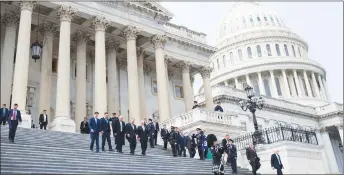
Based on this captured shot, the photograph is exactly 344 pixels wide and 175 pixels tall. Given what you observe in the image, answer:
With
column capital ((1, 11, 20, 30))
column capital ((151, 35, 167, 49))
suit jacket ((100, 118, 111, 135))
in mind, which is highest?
column capital ((1, 11, 20, 30))

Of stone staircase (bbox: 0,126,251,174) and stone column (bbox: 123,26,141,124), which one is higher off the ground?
stone column (bbox: 123,26,141,124)

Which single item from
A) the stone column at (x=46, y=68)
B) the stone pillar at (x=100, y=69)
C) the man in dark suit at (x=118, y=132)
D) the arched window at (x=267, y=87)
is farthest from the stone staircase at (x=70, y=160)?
the arched window at (x=267, y=87)

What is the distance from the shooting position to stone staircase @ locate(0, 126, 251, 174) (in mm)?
11039

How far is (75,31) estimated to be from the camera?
27828 mm

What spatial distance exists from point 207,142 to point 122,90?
1712cm

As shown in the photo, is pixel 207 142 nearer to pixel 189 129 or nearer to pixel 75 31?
pixel 189 129

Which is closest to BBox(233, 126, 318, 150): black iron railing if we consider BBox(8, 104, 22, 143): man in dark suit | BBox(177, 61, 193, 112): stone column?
BBox(8, 104, 22, 143): man in dark suit

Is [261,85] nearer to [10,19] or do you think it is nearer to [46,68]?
[46,68]

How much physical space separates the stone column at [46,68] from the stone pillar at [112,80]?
4.74 meters

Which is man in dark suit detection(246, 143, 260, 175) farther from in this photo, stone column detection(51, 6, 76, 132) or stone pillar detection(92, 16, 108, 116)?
stone pillar detection(92, 16, 108, 116)

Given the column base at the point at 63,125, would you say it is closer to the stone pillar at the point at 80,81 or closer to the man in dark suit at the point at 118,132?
the stone pillar at the point at 80,81

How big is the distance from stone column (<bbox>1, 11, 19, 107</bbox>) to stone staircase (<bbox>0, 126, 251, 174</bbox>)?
8223mm

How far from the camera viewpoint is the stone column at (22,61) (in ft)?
66.7

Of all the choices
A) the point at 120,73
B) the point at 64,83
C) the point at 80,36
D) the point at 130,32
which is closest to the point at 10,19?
the point at 80,36
